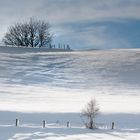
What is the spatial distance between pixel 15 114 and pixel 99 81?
56.2 ft

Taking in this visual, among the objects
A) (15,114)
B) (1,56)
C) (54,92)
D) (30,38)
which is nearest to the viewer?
(15,114)

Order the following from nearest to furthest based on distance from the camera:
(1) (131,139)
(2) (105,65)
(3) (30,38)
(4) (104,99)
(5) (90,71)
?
(1) (131,139), (4) (104,99), (5) (90,71), (2) (105,65), (3) (30,38)

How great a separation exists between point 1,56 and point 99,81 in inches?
654

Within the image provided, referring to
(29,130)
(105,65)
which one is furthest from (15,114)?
(105,65)

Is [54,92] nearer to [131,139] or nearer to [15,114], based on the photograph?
[15,114]

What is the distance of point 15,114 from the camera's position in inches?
806

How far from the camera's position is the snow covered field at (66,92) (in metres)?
14.9

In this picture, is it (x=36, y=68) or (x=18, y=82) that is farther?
(x=36, y=68)

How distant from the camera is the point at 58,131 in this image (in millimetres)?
14531

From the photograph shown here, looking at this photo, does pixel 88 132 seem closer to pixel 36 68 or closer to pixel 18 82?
pixel 18 82

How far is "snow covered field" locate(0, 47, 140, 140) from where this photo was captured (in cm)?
1493

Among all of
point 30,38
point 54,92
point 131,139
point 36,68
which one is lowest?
point 131,139

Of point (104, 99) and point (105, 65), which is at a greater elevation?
point (105, 65)

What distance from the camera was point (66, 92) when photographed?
101 ft
